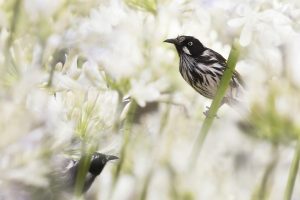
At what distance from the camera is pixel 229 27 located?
0.64 m

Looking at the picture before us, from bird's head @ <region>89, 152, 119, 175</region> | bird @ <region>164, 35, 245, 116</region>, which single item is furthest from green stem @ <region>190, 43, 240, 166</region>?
bird's head @ <region>89, 152, 119, 175</region>

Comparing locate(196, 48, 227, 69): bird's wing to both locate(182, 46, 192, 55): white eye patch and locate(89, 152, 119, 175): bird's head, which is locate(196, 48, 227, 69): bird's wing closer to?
locate(182, 46, 192, 55): white eye patch

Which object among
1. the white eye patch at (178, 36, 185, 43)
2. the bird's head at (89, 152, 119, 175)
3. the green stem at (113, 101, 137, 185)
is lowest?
the bird's head at (89, 152, 119, 175)

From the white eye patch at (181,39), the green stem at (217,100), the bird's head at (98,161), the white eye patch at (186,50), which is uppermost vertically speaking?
the white eye patch at (181,39)

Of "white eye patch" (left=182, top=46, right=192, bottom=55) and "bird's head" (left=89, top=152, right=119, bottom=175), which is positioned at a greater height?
"white eye patch" (left=182, top=46, right=192, bottom=55)

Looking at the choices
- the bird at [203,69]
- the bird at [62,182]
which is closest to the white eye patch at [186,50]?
the bird at [203,69]

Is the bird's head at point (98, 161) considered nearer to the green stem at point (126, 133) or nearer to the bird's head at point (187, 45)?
the green stem at point (126, 133)

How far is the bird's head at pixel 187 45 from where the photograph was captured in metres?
0.64

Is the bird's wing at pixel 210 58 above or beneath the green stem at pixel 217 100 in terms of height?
above

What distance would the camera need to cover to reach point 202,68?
65cm

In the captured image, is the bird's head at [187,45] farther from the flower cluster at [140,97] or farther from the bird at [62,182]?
the bird at [62,182]

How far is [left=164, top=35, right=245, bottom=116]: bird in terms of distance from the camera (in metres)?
0.64

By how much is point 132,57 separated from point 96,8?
0.25ft

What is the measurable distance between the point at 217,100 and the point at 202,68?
4cm
